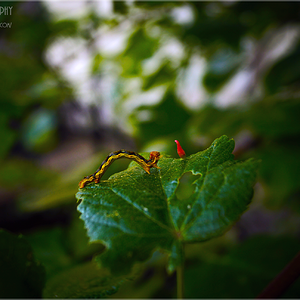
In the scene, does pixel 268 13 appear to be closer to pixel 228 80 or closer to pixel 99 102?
pixel 228 80

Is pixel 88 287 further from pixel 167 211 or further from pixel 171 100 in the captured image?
pixel 171 100

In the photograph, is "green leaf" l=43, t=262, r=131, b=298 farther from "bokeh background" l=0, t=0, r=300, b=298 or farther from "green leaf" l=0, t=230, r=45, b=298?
"bokeh background" l=0, t=0, r=300, b=298

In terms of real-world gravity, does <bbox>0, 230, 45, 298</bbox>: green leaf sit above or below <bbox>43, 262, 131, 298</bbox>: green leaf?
above

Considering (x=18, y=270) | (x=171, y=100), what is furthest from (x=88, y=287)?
(x=171, y=100)

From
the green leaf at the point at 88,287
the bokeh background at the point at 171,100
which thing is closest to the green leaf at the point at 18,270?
the green leaf at the point at 88,287

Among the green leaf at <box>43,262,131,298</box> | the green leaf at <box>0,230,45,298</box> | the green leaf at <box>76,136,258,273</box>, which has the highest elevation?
the green leaf at <box>76,136,258,273</box>

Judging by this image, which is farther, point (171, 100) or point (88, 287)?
point (171, 100)

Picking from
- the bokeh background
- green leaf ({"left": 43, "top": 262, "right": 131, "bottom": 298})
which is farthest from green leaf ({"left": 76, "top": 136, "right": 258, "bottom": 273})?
the bokeh background
